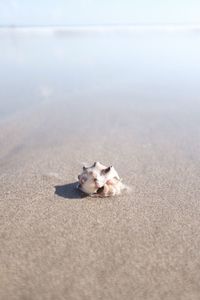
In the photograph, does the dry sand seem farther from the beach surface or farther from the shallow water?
the shallow water

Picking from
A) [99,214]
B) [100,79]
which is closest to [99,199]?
[99,214]

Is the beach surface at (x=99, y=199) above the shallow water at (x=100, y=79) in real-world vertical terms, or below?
above

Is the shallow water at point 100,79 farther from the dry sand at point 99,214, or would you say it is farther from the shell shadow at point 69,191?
the shell shadow at point 69,191

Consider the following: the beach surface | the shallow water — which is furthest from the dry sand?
the shallow water

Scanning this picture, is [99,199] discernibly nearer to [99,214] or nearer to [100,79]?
[99,214]

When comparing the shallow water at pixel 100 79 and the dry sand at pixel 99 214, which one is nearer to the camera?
the dry sand at pixel 99 214

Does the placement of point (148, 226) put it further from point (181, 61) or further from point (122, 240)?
point (181, 61)

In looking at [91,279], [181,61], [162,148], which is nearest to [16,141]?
[162,148]

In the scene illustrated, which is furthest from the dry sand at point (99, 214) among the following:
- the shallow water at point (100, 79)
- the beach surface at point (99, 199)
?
the shallow water at point (100, 79)
